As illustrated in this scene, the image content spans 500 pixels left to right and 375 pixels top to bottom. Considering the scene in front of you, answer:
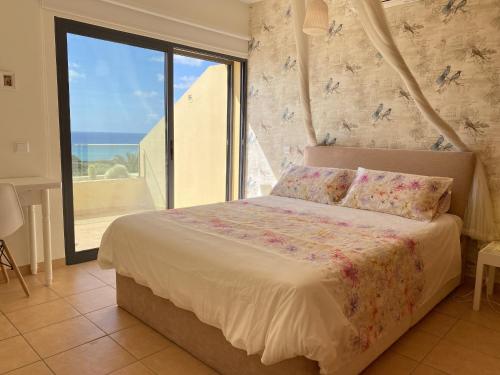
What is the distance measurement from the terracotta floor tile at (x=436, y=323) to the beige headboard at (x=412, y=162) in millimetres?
900

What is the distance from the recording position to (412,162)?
333 centimetres

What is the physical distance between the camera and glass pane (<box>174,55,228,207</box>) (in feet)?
16.8

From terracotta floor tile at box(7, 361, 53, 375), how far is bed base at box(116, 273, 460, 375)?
0.62 meters

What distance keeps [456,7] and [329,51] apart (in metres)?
1.23

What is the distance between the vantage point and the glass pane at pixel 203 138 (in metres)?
5.12

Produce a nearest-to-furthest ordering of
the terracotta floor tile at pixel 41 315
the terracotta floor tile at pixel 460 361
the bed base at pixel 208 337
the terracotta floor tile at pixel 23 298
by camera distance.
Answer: the bed base at pixel 208 337
the terracotta floor tile at pixel 460 361
the terracotta floor tile at pixel 41 315
the terracotta floor tile at pixel 23 298

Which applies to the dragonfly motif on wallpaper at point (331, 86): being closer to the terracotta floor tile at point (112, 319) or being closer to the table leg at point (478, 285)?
the table leg at point (478, 285)

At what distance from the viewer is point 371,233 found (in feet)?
7.87

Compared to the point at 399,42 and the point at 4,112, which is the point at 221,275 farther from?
the point at 399,42

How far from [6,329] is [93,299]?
1.90 feet

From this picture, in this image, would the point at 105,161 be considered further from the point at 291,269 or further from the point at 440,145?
the point at 440,145

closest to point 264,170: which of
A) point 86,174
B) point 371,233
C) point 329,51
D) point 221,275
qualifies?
point 329,51

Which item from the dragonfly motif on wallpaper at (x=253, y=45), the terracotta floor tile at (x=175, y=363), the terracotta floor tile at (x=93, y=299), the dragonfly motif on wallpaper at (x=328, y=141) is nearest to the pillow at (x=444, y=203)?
the dragonfly motif on wallpaper at (x=328, y=141)

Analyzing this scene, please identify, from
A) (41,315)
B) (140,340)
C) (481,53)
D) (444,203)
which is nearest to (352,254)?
(140,340)
